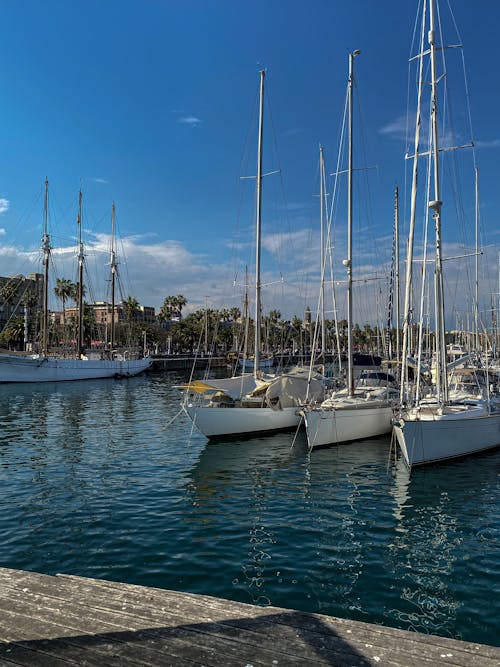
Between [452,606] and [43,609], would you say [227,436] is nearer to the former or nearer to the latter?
[452,606]

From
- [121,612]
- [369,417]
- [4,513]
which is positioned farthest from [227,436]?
[121,612]

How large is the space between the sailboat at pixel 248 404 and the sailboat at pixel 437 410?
5938 millimetres

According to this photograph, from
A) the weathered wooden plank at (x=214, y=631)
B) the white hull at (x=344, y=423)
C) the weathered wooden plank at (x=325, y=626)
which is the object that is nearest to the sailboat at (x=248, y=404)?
the white hull at (x=344, y=423)

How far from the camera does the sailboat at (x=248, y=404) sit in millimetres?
22641

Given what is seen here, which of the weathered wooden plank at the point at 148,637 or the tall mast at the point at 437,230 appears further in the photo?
the tall mast at the point at 437,230

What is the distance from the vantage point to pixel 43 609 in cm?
536

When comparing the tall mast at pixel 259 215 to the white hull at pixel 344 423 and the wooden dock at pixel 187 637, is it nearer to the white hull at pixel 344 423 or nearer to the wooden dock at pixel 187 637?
the white hull at pixel 344 423

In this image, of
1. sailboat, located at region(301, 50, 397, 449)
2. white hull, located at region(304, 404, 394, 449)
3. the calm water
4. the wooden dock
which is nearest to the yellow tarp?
the calm water

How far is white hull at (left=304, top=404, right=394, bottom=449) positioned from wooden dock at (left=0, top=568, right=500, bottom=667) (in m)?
16.2

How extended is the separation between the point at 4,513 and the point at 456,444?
53.3ft

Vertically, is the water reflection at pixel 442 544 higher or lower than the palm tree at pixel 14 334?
lower

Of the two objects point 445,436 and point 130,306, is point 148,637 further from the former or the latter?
point 130,306

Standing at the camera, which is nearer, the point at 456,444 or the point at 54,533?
the point at 54,533

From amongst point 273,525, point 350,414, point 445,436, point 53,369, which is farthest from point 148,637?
point 53,369
